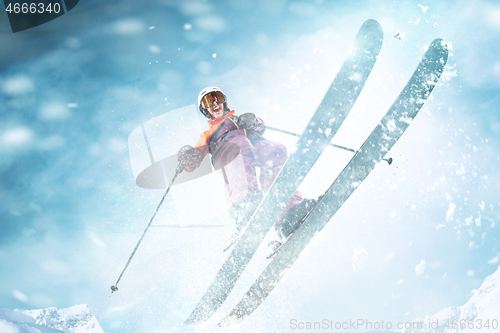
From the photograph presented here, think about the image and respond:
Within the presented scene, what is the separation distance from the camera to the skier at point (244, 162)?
243 cm

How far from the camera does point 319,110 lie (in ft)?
7.83

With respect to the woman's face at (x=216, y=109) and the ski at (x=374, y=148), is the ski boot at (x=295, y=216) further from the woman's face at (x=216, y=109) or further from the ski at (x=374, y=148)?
the woman's face at (x=216, y=109)

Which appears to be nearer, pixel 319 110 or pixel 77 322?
pixel 319 110

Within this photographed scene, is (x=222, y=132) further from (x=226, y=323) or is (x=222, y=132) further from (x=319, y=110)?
(x=226, y=323)

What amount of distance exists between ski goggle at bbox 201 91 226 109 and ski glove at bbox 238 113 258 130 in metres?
0.47

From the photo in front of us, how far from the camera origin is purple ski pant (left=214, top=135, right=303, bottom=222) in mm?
2506

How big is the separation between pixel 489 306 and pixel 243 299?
200 ft

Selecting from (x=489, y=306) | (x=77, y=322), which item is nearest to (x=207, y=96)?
(x=77, y=322)

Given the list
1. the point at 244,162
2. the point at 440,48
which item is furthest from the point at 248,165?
the point at 440,48

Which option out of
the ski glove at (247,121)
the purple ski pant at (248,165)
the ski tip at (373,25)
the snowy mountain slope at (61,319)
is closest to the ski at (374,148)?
the purple ski pant at (248,165)

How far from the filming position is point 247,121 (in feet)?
9.21

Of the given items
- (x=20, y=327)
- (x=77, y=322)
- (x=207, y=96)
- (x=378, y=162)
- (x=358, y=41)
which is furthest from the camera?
(x=77, y=322)

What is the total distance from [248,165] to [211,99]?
109cm

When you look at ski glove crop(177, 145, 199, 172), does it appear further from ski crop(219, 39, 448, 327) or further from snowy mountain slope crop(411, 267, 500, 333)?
snowy mountain slope crop(411, 267, 500, 333)
